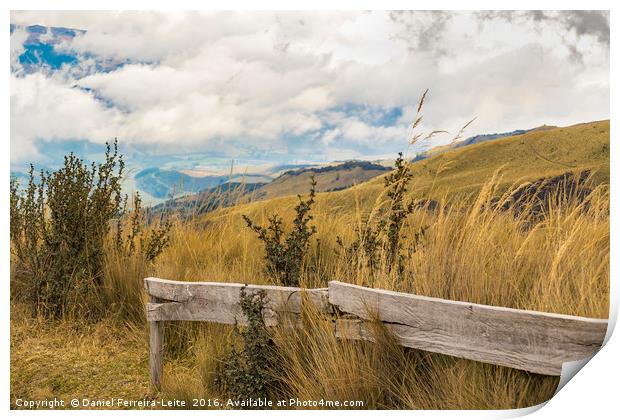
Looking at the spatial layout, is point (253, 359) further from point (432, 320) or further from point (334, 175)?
point (334, 175)

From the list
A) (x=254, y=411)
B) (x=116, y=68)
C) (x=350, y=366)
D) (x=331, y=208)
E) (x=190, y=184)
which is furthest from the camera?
(x=190, y=184)

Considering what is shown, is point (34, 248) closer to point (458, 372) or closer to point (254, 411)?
point (254, 411)

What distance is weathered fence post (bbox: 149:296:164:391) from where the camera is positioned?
4.34 metres

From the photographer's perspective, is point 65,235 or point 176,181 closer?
point 65,235

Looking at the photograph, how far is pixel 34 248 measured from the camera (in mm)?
5438

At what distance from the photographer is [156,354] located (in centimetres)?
436

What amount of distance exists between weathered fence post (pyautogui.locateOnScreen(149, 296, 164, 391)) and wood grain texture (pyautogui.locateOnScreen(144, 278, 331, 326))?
73mm

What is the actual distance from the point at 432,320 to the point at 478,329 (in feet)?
0.84

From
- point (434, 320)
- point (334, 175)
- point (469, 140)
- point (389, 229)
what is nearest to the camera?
point (434, 320)

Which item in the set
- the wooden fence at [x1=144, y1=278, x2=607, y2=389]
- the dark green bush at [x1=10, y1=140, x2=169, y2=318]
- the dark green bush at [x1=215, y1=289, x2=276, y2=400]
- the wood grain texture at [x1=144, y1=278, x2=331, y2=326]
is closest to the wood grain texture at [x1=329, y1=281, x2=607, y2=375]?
the wooden fence at [x1=144, y1=278, x2=607, y2=389]

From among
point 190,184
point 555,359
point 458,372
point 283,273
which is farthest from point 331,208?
point 555,359

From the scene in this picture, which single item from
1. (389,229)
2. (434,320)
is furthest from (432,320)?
(389,229)

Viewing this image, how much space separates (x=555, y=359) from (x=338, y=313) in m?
1.23

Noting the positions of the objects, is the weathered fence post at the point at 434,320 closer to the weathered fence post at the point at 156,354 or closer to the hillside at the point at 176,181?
the weathered fence post at the point at 156,354
